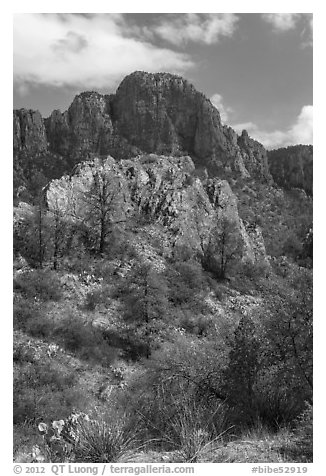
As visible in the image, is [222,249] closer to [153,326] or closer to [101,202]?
[101,202]

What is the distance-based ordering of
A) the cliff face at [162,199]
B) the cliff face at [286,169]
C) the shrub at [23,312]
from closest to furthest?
the shrub at [23,312]
the cliff face at [162,199]
the cliff face at [286,169]

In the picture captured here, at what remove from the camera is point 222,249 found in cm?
2727

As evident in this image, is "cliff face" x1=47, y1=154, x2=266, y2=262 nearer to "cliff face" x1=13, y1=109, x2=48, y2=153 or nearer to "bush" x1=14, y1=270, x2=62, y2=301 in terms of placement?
"bush" x1=14, y1=270, x2=62, y2=301

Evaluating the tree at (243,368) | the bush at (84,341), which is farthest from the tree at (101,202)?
the tree at (243,368)

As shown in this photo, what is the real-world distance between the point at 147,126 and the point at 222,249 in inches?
1729

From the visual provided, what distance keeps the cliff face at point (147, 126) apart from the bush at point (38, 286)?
4160 cm

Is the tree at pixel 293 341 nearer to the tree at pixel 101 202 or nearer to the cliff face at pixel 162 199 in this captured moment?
the tree at pixel 101 202

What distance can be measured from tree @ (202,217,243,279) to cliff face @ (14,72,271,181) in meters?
32.2

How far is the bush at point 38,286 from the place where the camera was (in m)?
17.6

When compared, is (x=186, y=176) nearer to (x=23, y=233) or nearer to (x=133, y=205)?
(x=133, y=205)

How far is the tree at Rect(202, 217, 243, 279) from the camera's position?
26.7 metres

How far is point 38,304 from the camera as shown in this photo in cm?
1697

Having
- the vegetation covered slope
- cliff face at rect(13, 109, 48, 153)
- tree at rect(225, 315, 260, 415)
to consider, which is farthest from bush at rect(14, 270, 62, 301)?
cliff face at rect(13, 109, 48, 153)

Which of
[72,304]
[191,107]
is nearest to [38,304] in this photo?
[72,304]
